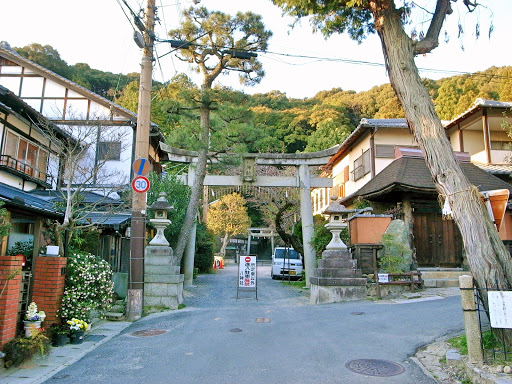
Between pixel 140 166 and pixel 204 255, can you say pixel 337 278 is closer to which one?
pixel 140 166

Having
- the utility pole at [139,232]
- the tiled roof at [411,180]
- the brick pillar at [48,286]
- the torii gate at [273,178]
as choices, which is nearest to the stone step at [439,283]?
the tiled roof at [411,180]

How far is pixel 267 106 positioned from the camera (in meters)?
44.3

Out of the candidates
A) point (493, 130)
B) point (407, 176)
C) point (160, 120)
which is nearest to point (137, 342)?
point (407, 176)

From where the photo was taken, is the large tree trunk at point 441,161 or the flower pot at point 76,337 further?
the flower pot at point 76,337

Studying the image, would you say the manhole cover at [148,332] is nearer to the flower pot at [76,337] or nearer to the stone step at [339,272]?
the flower pot at [76,337]

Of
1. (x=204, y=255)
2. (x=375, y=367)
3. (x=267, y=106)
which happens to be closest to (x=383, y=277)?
(x=375, y=367)

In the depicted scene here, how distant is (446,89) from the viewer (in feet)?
107

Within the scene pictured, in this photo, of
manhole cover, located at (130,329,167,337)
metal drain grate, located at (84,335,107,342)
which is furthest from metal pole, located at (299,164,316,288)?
metal drain grate, located at (84,335,107,342)

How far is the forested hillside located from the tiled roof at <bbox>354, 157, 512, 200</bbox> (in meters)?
2.90

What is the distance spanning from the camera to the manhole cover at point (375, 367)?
16.8 feet

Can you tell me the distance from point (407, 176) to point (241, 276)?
744 cm

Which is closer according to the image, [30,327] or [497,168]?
[30,327]

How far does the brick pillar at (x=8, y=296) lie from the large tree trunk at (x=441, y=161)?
6.56 meters

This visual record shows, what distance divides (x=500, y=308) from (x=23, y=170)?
14818mm
